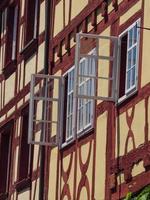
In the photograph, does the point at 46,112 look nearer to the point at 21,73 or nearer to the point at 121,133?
the point at 21,73

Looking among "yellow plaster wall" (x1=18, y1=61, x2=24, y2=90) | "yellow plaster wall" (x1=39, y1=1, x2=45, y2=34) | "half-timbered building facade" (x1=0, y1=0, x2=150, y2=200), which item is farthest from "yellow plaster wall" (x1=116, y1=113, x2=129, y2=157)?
"yellow plaster wall" (x1=18, y1=61, x2=24, y2=90)

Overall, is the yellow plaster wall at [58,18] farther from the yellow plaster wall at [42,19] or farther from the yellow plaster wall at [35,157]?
the yellow plaster wall at [35,157]

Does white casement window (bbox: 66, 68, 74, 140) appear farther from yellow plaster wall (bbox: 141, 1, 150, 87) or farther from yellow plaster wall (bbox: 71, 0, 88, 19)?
yellow plaster wall (bbox: 141, 1, 150, 87)

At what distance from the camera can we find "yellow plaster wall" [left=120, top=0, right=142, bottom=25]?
1947 centimetres

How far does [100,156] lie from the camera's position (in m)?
20.6

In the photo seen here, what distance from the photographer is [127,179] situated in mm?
19172

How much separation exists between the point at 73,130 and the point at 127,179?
115 inches

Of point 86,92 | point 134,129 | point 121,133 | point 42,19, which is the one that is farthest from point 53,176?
point 134,129

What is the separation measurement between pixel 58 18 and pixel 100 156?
4536 millimetres

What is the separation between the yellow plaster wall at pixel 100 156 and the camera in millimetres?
20422

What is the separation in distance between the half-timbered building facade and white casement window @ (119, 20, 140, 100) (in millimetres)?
Result: 16

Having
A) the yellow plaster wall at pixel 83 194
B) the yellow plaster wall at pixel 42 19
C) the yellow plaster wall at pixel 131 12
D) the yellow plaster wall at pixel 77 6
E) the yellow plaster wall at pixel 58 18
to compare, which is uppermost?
the yellow plaster wall at pixel 42 19

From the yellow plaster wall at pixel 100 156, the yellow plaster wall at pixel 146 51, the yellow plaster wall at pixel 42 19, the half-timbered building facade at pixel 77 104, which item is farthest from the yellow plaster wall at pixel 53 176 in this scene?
the yellow plaster wall at pixel 146 51

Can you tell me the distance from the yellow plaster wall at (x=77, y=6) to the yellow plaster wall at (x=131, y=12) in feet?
7.45
